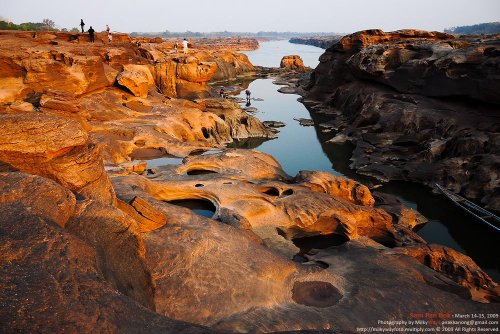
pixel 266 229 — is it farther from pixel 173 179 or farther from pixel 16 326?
pixel 16 326

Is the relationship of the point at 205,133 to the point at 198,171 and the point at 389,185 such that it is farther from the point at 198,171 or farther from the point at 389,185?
the point at 389,185

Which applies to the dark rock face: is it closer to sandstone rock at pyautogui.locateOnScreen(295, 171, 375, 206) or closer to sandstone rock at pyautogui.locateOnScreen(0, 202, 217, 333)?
sandstone rock at pyautogui.locateOnScreen(295, 171, 375, 206)

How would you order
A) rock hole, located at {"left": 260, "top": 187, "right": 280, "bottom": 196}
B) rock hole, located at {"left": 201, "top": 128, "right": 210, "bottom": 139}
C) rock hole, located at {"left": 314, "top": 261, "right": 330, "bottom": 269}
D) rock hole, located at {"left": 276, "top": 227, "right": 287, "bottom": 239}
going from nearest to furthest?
→ 1. rock hole, located at {"left": 314, "top": 261, "right": 330, "bottom": 269}
2. rock hole, located at {"left": 276, "top": 227, "right": 287, "bottom": 239}
3. rock hole, located at {"left": 260, "top": 187, "right": 280, "bottom": 196}
4. rock hole, located at {"left": 201, "top": 128, "right": 210, "bottom": 139}

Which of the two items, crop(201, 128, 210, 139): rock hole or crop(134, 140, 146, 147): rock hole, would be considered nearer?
crop(134, 140, 146, 147): rock hole

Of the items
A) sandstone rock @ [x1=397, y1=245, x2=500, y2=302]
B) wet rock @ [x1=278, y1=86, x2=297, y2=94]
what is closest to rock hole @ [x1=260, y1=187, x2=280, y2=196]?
sandstone rock @ [x1=397, y1=245, x2=500, y2=302]

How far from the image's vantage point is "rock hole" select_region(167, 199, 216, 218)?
15484mm

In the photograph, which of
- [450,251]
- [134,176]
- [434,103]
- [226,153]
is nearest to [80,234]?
[134,176]

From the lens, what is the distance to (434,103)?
31.6 metres

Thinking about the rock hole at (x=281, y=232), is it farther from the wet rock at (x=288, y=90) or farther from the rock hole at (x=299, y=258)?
the wet rock at (x=288, y=90)

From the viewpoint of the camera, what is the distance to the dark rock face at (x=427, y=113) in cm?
2314

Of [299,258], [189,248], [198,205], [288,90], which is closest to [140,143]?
[198,205]

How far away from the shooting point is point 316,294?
9695 millimetres

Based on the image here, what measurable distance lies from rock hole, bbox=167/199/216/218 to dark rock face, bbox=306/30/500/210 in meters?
14.4

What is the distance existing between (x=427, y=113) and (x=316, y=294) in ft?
84.9
